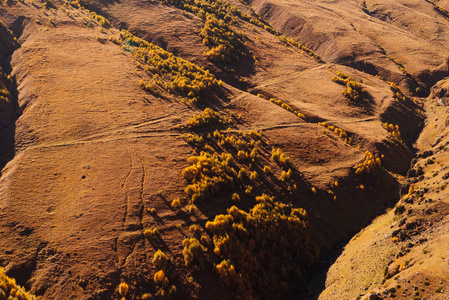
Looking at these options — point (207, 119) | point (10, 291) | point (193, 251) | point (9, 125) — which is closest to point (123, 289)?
point (193, 251)

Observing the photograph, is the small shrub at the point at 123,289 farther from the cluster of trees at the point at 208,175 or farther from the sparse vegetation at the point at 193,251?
the cluster of trees at the point at 208,175

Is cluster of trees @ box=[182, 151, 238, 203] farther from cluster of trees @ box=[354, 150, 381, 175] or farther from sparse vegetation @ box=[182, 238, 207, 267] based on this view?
cluster of trees @ box=[354, 150, 381, 175]

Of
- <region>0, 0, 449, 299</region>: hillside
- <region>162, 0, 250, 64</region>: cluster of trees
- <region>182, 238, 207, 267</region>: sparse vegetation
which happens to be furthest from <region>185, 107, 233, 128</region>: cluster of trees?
<region>162, 0, 250, 64</region>: cluster of trees

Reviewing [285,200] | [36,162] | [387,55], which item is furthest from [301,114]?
[387,55]

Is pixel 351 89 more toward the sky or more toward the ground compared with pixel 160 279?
more toward the sky

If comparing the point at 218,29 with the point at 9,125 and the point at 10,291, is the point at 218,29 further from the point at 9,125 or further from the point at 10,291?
the point at 10,291

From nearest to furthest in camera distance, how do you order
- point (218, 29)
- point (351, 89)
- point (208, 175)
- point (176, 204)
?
1. point (176, 204)
2. point (208, 175)
3. point (351, 89)
4. point (218, 29)

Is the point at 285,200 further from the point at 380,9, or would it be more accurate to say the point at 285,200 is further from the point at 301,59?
the point at 380,9
